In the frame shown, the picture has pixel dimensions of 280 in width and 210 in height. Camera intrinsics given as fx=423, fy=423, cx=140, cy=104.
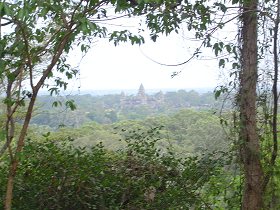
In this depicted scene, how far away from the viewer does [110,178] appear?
11.3 feet

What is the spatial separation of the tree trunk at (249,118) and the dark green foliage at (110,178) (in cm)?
31

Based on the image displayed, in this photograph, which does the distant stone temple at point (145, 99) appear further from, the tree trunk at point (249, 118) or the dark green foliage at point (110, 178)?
the tree trunk at point (249, 118)

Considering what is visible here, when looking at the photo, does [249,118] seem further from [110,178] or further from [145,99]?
[145,99]

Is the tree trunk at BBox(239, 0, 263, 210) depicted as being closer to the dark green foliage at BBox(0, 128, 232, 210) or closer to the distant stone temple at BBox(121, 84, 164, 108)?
the dark green foliage at BBox(0, 128, 232, 210)

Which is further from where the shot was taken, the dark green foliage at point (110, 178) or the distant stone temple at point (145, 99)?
the distant stone temple at point (145, 99)

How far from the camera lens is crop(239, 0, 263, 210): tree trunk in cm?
329

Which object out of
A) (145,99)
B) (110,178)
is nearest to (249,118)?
(110,178)

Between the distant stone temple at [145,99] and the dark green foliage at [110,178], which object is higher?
the distant stone temple at [145,99]

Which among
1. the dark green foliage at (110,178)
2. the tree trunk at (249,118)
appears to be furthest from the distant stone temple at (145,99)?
the tree trunk at (249,118)

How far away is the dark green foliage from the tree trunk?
0.31 meters

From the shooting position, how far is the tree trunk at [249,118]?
10.8ft

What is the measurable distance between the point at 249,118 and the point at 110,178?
4.00 feet

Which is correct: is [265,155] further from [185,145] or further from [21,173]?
[21,173]

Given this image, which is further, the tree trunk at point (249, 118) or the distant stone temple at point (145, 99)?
the distant stone temple at point (145, 99)
